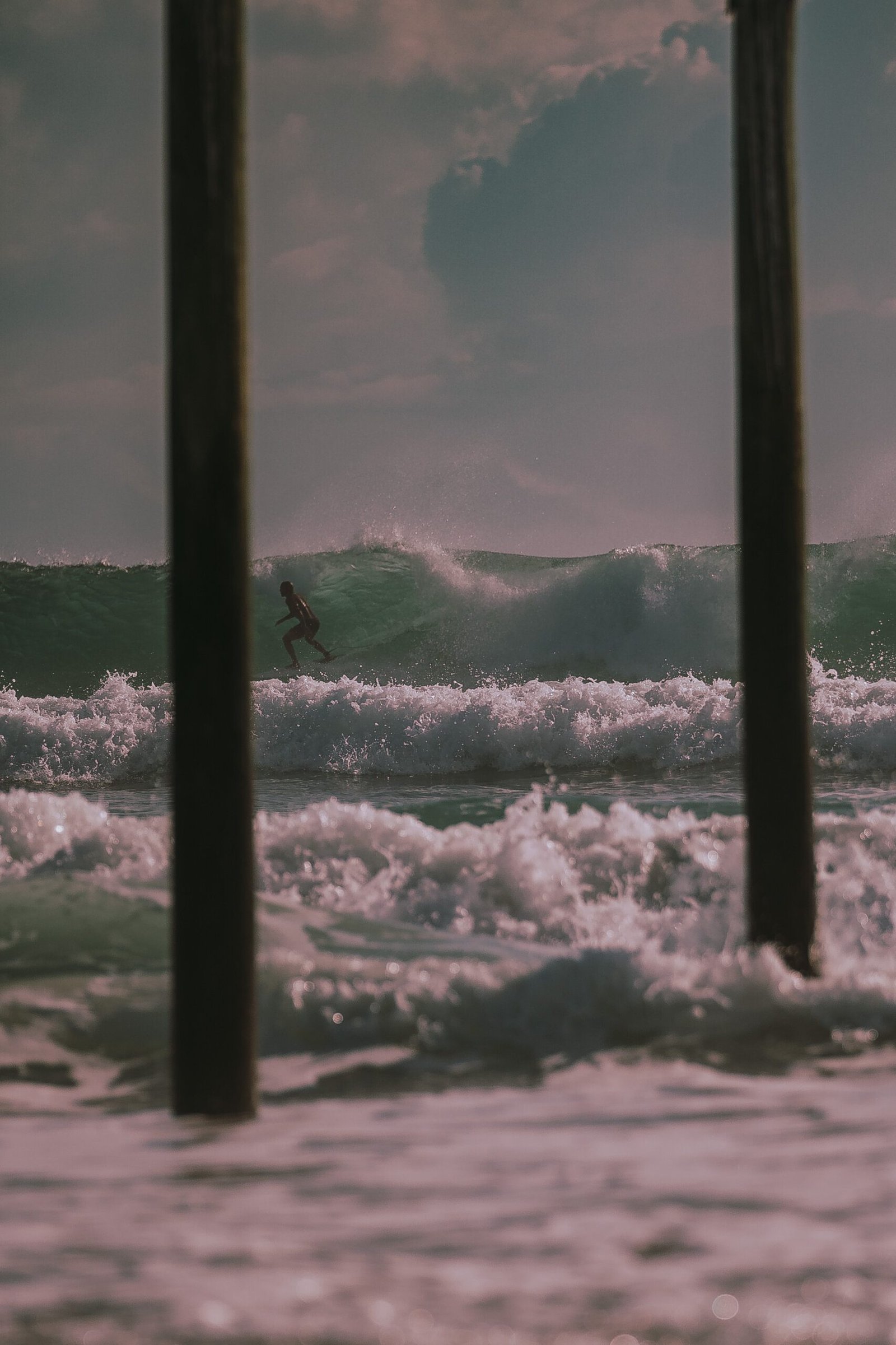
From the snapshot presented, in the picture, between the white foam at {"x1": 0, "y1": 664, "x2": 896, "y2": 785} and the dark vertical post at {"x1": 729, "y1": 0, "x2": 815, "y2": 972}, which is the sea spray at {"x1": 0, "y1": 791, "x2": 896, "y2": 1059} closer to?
the dark vertical post at {"x1": 729, "y1": 0, "x2": 815, "y2": 972}

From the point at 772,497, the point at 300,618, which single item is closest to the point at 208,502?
the point at 772,497

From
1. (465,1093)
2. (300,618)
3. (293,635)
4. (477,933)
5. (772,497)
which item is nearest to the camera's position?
(465,1093)

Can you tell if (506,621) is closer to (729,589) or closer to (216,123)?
(729,589)

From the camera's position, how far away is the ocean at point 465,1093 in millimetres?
2047

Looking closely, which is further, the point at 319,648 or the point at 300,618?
the point at 319,648

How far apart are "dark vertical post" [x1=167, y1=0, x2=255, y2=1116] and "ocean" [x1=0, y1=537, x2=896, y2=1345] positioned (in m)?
0.16

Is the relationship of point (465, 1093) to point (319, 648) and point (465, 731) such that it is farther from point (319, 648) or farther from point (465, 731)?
point (319, 648)

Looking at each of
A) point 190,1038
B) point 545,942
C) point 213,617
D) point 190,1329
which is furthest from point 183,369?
point 545,942

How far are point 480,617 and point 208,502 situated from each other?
77.2 ft

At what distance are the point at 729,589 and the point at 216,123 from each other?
2258 cm

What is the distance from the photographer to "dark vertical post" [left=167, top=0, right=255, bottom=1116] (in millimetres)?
3268

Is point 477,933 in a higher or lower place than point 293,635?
lower

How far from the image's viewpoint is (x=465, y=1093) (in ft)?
12.5

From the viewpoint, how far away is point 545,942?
6.00 metres
